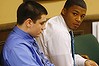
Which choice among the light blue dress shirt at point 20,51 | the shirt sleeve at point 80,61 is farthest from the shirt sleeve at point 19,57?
the shirt sleeve at point 80,61

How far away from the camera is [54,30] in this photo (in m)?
1.80

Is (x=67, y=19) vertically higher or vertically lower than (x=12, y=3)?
lower

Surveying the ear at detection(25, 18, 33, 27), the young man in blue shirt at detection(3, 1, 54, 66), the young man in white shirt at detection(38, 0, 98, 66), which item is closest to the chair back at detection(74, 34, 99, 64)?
the young man in white shirt at detection(38, 0, 98, 66)

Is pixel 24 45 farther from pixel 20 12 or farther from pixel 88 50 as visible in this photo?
pixel 88 50

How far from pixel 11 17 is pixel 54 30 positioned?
2.97 ft

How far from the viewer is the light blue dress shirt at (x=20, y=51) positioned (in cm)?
151

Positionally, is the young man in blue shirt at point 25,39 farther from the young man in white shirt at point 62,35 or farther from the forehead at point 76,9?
the forehead at point 76,9

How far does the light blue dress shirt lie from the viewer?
151cm

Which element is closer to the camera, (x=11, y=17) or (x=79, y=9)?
(x=79, y=9)

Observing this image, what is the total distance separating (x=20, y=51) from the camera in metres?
1.52

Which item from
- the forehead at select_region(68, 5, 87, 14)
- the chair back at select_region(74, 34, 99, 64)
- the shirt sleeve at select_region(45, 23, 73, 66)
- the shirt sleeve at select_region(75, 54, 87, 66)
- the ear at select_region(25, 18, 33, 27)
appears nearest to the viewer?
the ear at select_region(25, 18, 33, 27)

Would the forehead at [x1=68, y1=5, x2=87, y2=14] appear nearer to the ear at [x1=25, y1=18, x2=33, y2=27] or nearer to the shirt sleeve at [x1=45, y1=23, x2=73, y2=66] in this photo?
the shirt sleeve at [x1=45, y1=23, x2=73, y2=66]

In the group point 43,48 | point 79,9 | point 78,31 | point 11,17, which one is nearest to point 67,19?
point 79,9

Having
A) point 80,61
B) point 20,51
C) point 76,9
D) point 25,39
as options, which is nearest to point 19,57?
point 20,51
